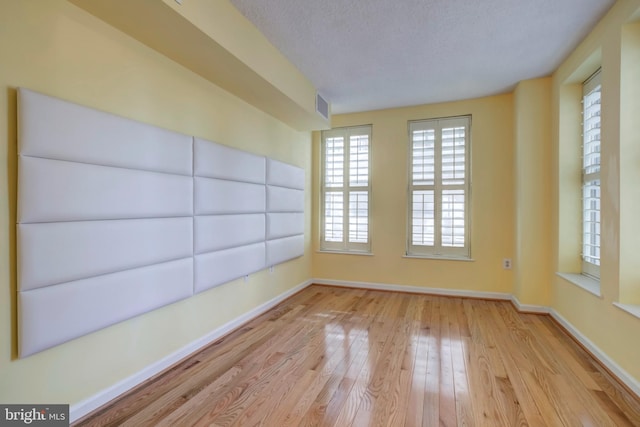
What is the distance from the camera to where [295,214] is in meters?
4.05

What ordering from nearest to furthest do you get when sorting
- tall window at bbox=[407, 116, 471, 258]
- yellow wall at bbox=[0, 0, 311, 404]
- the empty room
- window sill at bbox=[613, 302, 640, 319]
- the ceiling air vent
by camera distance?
yellow wall at bbox=[0, 0, 311, 404] → the empty room → window sill at bbox=[613, 302, 640, 319] → the ceiling air vent → tall window at bbox=[407, 116, 471, 258]

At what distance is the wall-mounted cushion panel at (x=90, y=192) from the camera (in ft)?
4.65

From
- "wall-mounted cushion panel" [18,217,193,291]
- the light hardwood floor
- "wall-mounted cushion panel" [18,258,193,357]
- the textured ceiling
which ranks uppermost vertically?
the textured ceiling

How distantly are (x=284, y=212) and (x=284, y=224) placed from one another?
0.49 feet

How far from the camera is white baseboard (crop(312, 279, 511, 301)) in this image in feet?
12.8

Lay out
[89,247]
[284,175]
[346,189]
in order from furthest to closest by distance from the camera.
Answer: [346,189], [284,175], [89,247]

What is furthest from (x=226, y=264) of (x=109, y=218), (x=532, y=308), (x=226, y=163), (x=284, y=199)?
(x=532, y=308)

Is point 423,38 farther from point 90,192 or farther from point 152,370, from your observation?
point 152,370

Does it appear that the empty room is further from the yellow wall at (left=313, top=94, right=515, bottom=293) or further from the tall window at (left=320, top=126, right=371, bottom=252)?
the tall window at (left=320, top=126, right=371, bottom=252)

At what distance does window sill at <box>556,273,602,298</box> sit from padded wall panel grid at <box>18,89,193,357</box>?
10.8ft

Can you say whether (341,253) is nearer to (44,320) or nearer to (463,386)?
(463,386)

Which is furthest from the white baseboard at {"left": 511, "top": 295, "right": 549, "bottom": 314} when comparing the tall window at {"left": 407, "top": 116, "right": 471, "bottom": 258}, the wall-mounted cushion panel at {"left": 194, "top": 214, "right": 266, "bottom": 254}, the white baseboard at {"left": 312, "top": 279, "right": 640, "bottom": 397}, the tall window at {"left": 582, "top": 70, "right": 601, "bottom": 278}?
the wall-mounted cushion panel at {"left": 194, "top": 214, "right": 266, "bottom": 254}

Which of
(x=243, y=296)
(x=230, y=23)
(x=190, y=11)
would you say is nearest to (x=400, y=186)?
(x=243, y=296)

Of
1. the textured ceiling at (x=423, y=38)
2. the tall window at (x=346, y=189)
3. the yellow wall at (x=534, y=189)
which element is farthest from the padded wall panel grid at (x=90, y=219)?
the yellow wall at (x=534, y=189)
